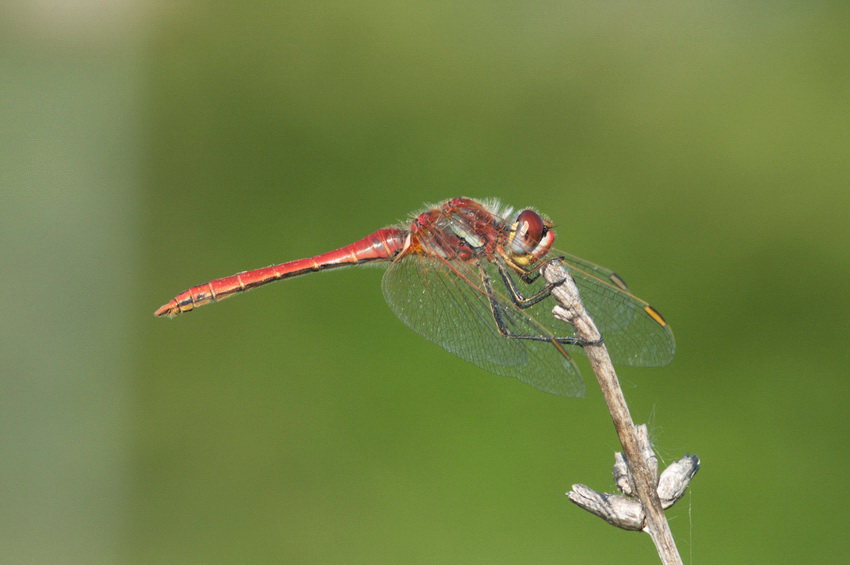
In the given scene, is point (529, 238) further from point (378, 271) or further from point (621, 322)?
point (378, 271)

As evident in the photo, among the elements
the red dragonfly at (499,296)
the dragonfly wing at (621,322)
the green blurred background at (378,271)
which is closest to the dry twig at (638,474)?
the red dragonfly at (499,296)

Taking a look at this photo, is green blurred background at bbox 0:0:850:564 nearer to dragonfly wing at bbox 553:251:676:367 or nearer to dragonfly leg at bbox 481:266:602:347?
dragonfly wing at bbox 553:251:676:367

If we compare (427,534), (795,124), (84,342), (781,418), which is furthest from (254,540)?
(795,124)

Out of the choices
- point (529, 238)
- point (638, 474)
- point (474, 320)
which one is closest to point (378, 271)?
point (474, 320)

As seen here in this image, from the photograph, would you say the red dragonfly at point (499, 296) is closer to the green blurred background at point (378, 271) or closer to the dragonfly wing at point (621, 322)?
the dragonfly wing at point (621, 322)

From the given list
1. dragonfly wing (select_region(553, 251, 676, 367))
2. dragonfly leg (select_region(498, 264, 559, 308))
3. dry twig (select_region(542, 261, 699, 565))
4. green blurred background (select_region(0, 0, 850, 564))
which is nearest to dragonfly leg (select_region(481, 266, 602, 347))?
dragonfly leg (select_region(498, 264, 559, 308))

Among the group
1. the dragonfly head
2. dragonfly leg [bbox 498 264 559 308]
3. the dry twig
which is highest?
the dragonfly head
